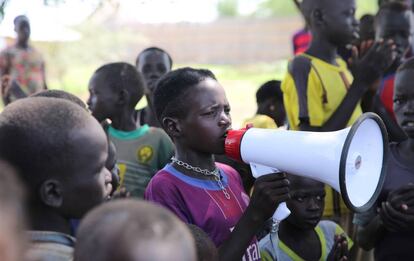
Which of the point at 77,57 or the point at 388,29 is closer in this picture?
the point at 388,29

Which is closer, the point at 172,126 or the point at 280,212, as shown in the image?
the point at 280,212

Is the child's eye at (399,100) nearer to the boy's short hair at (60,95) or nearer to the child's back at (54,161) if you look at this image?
the boy's short hair at (60,95)

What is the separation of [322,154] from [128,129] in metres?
2.23

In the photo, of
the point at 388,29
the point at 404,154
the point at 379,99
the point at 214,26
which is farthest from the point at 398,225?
the point at 214,26

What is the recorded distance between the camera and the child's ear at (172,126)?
301 cm

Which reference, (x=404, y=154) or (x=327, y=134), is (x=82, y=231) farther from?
(x=404, y=154)

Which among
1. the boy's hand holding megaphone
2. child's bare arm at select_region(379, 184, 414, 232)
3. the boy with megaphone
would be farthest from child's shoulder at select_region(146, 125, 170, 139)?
the boy's hand holding megaphone

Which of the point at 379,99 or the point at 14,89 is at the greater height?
the point at 379,99

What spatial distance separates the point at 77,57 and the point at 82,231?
22.2 meters

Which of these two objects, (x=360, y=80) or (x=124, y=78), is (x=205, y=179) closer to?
(x=360, y=80)

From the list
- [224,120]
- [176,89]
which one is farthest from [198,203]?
[176,89]

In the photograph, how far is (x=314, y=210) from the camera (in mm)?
3502

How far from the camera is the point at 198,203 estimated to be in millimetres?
2836

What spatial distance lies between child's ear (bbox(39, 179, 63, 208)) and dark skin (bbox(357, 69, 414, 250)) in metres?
1.70
